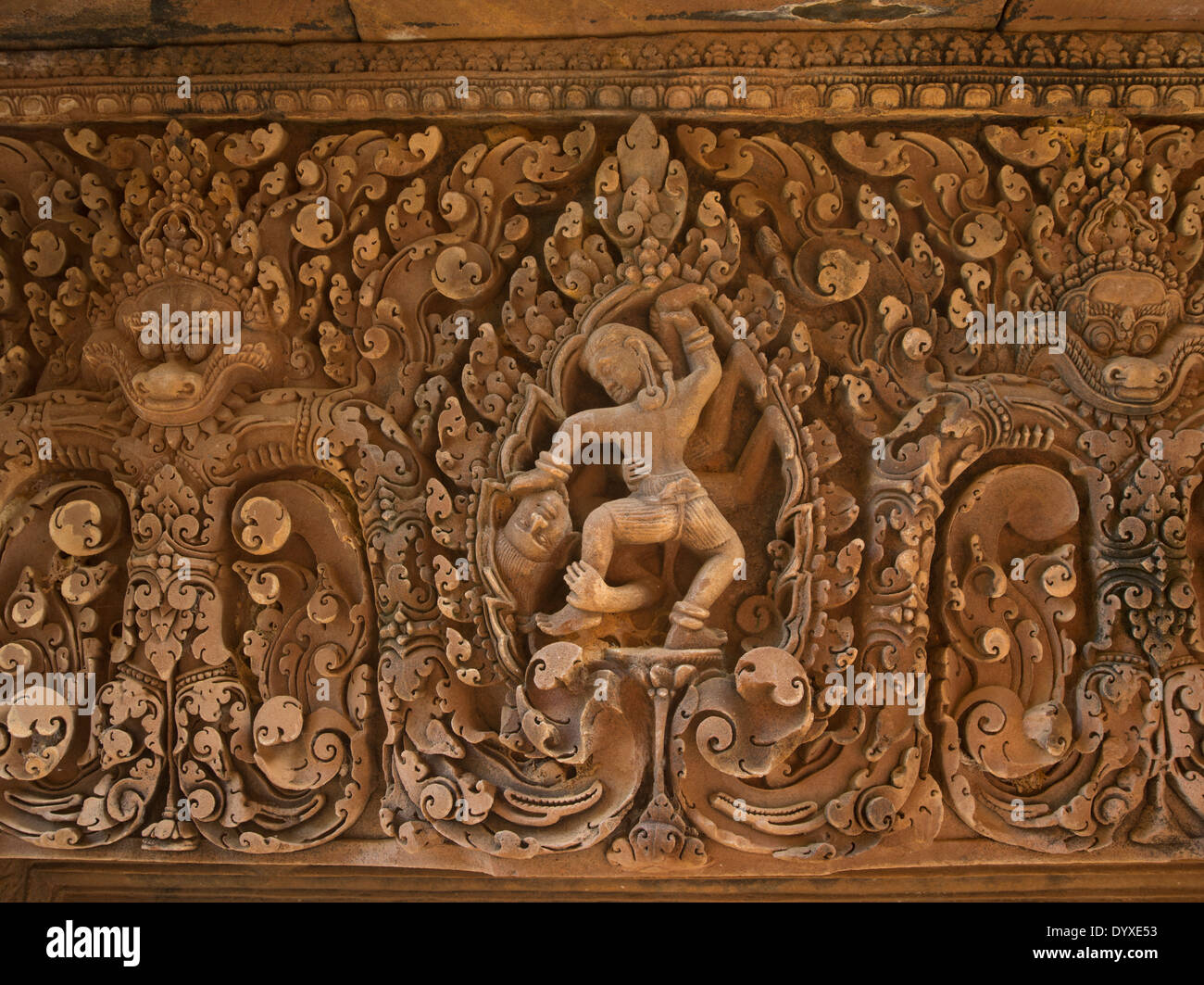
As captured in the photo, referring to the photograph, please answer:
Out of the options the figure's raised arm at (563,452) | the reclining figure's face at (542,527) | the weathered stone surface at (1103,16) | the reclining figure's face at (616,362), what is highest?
the weathered stone surface at (1103,16)

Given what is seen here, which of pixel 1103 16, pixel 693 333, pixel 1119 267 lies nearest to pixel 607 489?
pixel 693 333

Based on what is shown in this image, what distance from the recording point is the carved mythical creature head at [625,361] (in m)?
2.87

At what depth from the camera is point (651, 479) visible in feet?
9.26

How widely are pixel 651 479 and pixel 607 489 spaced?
0.18 meters

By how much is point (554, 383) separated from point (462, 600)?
2.32ft

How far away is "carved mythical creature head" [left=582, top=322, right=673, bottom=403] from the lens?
9.40 feet

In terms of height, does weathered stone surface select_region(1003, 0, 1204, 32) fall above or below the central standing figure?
above

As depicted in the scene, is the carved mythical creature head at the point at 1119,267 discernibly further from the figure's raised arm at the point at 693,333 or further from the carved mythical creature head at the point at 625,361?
the carved mythical creature head at the point at 625,361

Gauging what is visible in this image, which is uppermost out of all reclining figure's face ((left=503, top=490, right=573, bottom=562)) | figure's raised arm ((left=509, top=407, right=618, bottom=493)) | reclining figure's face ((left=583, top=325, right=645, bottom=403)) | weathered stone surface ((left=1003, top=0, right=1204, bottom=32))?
weathered stone surface ((left=1003, top=0, right=1204, bottom=32))

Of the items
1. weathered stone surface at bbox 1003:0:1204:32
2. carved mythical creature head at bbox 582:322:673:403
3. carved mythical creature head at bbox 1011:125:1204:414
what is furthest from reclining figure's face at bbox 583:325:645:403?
weathered stone surface at bbox 1003:0:1204:32

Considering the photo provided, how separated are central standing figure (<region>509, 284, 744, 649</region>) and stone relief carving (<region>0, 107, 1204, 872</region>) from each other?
12 millimetres

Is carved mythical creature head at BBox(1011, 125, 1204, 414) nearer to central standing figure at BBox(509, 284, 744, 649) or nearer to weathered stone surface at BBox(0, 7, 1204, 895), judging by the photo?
weathered stone surface at BBox(0, 7, 1204, 895)

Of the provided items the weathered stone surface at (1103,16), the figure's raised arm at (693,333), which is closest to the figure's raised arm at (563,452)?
the figure's raised arm at (693,333)

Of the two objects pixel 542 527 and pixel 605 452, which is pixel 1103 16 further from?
pixel 542 527
